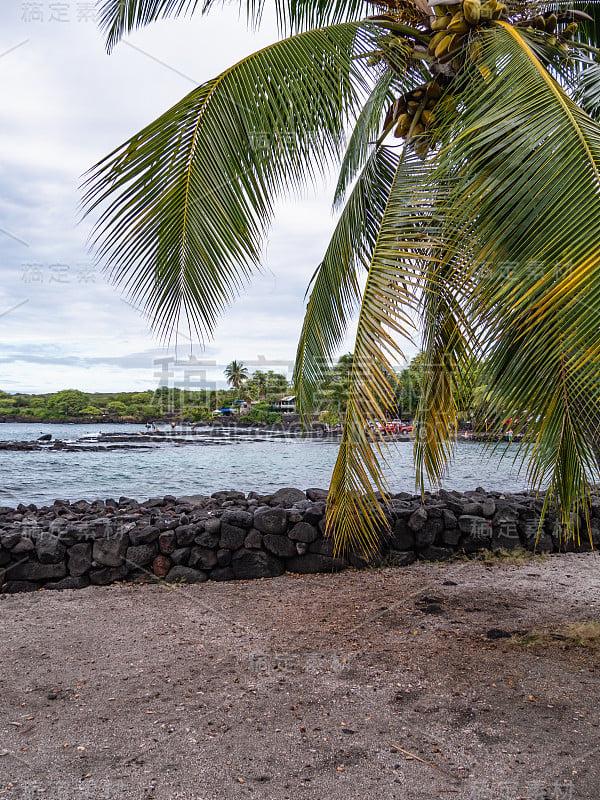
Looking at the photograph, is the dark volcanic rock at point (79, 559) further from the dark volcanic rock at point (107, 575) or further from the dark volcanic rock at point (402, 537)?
the dark volcanic rock at point (402, 537)

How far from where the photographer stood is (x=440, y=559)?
7.45 m

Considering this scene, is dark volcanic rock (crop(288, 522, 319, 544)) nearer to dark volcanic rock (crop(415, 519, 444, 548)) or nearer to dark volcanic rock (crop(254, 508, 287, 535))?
dark volcanic rock (crop(254, 508, 287, 535))

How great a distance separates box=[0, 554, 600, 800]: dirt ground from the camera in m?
2.93

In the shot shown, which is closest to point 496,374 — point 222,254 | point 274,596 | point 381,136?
point 222,254

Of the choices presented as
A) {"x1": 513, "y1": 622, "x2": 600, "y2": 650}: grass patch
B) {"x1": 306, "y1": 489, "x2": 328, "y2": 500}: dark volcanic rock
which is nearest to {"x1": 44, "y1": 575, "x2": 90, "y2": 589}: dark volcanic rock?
{"x1": 306, "y1": 489, "x2": 328, "y2": 500}: dark volcanic rock

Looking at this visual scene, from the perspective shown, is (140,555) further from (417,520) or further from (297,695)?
(417,520)

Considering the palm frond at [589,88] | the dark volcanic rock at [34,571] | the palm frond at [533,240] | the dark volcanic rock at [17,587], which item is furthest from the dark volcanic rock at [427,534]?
the palm frond at [589,88]

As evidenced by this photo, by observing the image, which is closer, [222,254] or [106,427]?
[222,254]

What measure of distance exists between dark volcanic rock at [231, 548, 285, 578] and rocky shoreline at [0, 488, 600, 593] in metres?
0.01

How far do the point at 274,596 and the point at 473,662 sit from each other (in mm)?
2407

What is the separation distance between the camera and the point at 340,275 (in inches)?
226

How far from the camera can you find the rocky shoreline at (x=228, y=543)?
648 cm

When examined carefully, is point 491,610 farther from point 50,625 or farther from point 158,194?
point 158,194

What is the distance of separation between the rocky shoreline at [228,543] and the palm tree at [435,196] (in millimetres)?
2233
